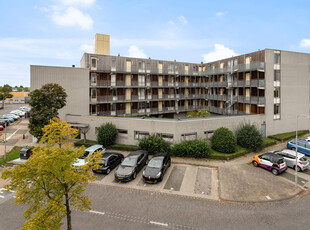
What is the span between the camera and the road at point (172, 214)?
10992mm

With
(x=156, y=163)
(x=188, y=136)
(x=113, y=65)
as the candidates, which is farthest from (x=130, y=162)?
(x=113, y=65)

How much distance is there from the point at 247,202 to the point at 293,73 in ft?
84.8

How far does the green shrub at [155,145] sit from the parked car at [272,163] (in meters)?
9.28

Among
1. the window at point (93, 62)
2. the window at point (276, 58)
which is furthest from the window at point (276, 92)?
the window at point (93, 62)

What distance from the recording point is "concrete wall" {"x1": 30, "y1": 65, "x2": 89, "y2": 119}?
90.0 ft

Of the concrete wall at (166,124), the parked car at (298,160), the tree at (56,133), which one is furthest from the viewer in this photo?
the concrete wall at (166,124)

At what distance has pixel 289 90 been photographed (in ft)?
97.9

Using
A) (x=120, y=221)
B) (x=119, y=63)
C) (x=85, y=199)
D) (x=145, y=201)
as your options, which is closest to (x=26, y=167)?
(x=85, y=199)

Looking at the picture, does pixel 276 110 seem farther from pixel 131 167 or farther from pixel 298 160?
pixel 131 167

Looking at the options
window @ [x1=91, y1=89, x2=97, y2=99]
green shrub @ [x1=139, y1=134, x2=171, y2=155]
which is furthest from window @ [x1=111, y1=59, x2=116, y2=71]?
green shrub @ [x1=139, y1=134, x2=171, y2=155]

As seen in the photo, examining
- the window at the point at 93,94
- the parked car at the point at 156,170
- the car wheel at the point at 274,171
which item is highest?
the window at the point at 93,94

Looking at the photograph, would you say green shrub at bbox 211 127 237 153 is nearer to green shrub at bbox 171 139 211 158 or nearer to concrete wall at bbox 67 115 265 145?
green shrub at bbox 171 139 211 158

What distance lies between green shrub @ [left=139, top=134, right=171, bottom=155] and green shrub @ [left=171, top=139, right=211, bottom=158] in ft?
3.14

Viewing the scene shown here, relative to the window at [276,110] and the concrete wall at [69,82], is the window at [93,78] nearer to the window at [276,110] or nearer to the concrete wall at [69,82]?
the concrete wall at [69,82]
